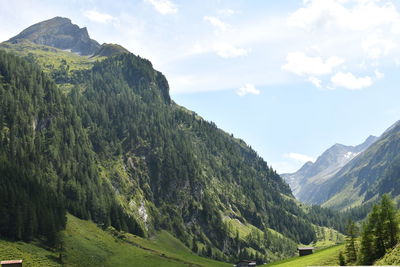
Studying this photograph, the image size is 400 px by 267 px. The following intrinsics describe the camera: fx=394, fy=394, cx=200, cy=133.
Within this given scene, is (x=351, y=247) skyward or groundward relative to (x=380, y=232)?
groundward

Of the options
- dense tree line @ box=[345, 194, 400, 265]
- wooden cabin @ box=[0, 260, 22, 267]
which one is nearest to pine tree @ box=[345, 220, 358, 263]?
dense tree line @ box=[345, 194, 400, 265]

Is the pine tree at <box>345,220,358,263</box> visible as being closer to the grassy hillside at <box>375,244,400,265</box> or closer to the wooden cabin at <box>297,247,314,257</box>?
the grassy hillside at <box>375,244,400,265</box>

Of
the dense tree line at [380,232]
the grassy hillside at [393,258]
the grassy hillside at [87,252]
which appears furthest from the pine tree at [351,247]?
the grassy hillside at [87,252]

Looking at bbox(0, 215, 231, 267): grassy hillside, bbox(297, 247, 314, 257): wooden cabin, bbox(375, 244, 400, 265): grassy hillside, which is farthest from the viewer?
bbox(297, 247, 314, 257): wooden cabin

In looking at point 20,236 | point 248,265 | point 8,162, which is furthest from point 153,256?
point 8,162

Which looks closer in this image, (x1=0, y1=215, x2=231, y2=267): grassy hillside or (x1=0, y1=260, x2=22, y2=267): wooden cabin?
(x1=0, y1=260, x2=22, y2=267): wooden cabin

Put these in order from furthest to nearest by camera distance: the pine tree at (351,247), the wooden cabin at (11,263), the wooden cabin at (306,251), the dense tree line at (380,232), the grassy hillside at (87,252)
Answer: the wooden cabin at (306,251), the grassy hillside at (87,252), the wooden cabin at (11,263), the pine tree at (351,247), the dense tree line at (380,232)

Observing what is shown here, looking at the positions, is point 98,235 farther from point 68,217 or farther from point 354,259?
point 354,259

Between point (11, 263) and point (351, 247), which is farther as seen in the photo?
point (11, 263)

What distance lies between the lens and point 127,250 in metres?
189

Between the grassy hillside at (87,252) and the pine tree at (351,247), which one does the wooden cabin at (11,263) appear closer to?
the grassy hillside at (87,252)

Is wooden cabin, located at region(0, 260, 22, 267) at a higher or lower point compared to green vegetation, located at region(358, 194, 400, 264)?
lower

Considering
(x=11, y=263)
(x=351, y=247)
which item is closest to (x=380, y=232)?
(x=351, y=247)

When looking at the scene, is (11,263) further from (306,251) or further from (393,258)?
(306,251)
